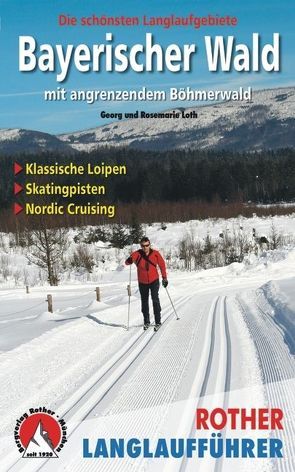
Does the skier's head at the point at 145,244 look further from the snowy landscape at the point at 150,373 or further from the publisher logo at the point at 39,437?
the publisher logo at the point at 39,437

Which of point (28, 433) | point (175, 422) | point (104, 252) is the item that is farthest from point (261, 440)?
point (104, 252)

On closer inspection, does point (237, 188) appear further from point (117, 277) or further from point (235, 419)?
point (235, 419)

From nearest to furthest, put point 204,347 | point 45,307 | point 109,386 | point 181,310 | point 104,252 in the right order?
point 109,386
point 204,347
point 181,310
point 45,307
point 104,252

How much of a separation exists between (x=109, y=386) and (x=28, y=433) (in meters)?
2.14

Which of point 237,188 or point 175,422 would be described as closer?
point 175,422

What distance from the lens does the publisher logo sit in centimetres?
470

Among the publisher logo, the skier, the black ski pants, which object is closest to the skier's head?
the skier

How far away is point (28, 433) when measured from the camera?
4.77 m

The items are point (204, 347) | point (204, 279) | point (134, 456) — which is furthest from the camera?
point (204, 279)

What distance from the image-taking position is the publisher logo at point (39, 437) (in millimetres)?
4703

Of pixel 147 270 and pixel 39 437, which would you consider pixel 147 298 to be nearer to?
pixel 147 270

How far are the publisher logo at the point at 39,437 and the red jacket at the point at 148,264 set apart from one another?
6.63m

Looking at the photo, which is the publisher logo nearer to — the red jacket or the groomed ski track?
the groomed ski track

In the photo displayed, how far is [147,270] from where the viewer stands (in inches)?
457
